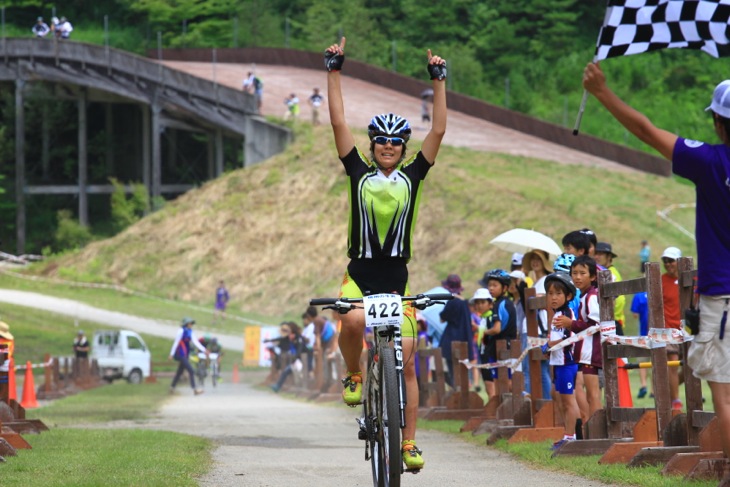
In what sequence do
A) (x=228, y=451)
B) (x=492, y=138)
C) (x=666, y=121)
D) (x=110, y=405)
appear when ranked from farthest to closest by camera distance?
(x=666, y=121)
(x=492, y=138)
(x=110, y=405)
(x=228, y=451)

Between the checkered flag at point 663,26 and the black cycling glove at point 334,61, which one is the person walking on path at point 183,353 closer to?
the black cycling glove at point 334,61

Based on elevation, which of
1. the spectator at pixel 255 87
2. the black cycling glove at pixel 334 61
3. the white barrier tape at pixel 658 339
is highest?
the spectator at pixel 255 87

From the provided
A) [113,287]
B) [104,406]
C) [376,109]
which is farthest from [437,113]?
[376,109]

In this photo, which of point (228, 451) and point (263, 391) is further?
point (263, 391)

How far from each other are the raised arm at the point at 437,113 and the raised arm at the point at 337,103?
1.57 feet

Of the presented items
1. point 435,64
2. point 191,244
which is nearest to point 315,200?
point 191,244

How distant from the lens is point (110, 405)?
26.3 meters

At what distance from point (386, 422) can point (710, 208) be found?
233 cm

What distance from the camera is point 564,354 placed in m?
12.8

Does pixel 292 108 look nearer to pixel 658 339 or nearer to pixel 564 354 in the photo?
pixel 564 354

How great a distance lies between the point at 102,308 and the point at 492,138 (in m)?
19.5

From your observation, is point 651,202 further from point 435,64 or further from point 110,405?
point 435,64

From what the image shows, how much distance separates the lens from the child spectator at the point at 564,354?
12.8 metres

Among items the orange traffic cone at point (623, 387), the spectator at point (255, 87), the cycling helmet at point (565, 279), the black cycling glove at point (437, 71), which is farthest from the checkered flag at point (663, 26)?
the spectator at point (255, 87)
